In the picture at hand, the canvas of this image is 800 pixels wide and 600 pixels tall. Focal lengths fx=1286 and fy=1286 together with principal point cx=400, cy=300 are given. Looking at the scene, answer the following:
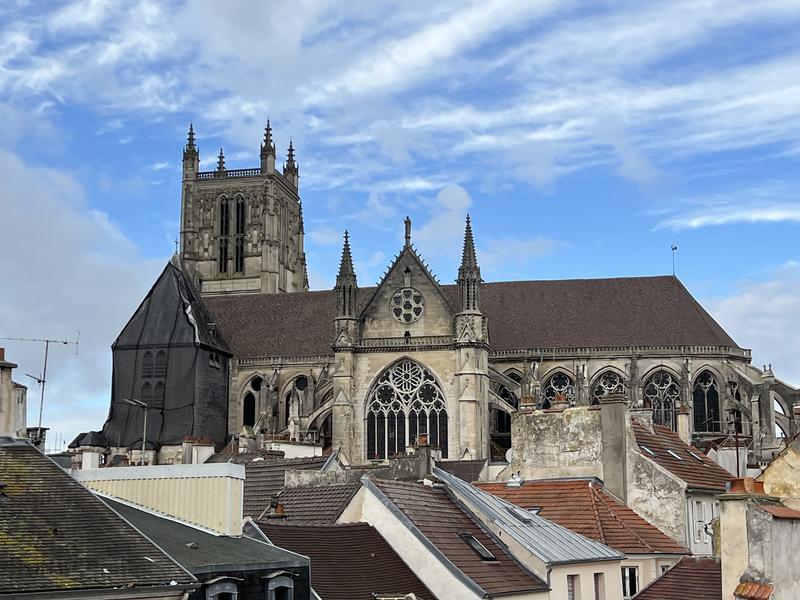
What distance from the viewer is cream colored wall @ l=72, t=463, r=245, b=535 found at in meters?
18.0

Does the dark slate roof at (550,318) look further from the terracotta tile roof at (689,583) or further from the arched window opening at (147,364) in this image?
the terracotta tile roof at (689,583)

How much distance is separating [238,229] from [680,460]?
59.2 metres

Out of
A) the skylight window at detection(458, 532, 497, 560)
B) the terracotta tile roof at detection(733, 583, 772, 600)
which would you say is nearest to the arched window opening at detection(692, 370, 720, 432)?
the skylight window at detection(458, 532, 497, 560)

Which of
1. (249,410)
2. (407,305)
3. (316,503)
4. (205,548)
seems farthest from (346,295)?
(205,548)

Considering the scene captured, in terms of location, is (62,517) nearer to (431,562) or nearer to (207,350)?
(431,562)

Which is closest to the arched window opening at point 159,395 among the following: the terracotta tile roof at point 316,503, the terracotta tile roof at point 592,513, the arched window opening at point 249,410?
the arched window opening at point 249,410

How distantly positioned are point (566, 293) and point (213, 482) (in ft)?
174

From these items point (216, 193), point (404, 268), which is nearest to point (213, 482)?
point (404, 268)

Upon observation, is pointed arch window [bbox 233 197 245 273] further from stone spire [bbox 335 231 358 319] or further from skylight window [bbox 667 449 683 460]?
skylight window [bbox 667 449 683 460]

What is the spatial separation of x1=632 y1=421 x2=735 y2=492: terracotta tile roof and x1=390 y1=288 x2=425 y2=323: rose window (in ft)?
86.3

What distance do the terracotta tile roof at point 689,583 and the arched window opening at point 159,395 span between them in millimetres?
46769

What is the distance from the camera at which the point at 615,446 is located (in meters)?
29.5

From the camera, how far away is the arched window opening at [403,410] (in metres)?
58.9

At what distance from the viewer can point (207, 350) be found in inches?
2564
